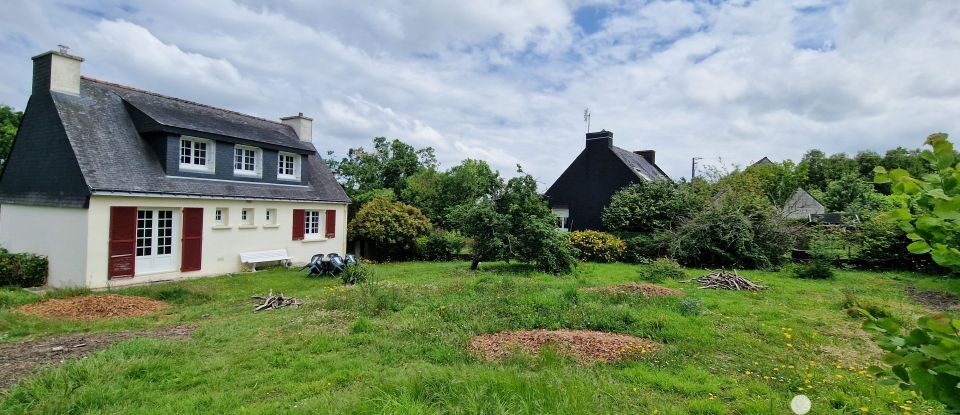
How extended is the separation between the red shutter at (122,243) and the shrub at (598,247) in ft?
54.2

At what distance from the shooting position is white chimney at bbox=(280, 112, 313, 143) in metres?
24.5

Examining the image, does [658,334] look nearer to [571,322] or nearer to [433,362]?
[571,322]

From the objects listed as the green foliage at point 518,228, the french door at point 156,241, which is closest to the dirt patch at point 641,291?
Result: the green foliage at point 518,228

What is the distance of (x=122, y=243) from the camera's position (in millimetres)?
14695

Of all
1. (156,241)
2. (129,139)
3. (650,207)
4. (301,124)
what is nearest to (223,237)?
(156,241)

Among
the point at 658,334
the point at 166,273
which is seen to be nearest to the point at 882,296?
the point at 658,334

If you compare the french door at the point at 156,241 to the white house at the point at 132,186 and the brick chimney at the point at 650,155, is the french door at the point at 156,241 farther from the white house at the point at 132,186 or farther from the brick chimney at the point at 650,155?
the brick chimney at the point at 650,155

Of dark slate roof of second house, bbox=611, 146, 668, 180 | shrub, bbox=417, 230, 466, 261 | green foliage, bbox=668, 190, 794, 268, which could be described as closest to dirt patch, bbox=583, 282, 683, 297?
green foliage, bbox=668, 190, 794, 268

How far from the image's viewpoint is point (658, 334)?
7.50 m

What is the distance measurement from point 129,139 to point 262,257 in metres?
6.07

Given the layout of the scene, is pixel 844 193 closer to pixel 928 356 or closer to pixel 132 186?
pixel 132 186

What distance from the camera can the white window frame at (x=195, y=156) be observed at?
1722cm

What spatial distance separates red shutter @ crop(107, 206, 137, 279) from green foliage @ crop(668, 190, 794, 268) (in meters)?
19.3

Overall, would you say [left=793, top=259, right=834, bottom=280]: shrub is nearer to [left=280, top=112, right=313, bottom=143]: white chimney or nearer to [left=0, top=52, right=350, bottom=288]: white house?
[left=0, top=52, right=350, bottom=288]: white house
